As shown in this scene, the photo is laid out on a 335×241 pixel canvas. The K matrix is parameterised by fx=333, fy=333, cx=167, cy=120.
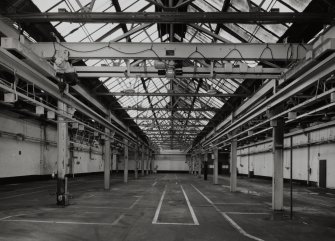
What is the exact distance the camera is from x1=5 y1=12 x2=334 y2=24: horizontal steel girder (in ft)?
32.0

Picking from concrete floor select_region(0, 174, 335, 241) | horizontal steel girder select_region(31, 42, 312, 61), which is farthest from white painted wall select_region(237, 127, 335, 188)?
horizontal steel girder select_region(31, 42, 312, 61)

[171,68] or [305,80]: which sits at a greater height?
[171,68]

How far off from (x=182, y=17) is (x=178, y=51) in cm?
209

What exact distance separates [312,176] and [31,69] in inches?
1197

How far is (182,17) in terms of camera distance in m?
10.3

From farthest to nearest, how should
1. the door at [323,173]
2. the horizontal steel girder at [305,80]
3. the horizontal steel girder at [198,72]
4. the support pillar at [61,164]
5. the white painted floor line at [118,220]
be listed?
the door at [323,173] → the support pillar at [61,164] → the horizontal steel girder at [198,72] → the white painted floor line at [118,220] → the horizontal steel girder at [305,80]

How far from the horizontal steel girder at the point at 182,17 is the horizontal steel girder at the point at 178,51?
71.8 inches

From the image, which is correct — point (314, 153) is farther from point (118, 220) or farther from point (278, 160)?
point (118, 220)

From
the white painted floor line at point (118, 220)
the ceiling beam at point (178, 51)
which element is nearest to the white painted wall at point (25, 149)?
the white painted floor line at point (118, 220)

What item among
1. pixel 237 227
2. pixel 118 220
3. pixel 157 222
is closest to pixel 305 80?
pixel 237 227

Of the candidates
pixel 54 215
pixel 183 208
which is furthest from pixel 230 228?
pixel 54 215

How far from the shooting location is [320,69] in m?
10.1

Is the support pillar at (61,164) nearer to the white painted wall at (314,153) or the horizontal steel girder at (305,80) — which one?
the horizontal steel girder at (305,80)

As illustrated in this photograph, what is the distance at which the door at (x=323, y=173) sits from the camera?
30.9 metres
